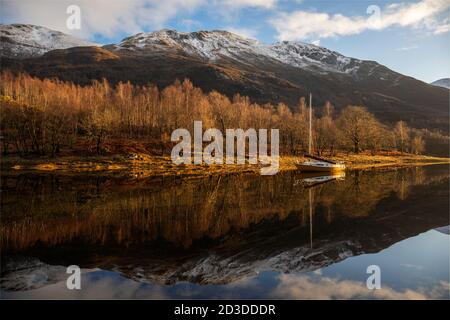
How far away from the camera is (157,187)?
4006 centimetres

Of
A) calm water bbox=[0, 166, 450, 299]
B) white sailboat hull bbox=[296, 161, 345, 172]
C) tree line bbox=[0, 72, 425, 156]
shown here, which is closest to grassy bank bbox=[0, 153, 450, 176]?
tree line bbox=[0, 72, 425, 156]

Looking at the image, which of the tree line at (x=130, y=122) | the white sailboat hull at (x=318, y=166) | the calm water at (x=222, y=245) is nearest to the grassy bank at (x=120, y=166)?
the tree line at (x=130, y=122)

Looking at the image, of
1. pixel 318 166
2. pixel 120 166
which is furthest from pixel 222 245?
pixel 120 166

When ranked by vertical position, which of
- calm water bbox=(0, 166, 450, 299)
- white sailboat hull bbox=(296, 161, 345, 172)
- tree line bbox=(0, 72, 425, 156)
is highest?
tree line bbox=(0, 72, 425, 156)

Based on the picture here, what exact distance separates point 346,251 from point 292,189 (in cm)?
2189

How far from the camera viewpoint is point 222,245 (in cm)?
1808

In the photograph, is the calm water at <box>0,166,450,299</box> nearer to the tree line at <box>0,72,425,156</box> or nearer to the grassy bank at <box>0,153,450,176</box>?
the grassy bank at <box>0,153,450,176</box>

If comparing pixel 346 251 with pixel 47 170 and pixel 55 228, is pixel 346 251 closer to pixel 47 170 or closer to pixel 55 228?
pixel 55 228

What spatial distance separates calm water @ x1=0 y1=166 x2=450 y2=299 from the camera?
13.2 metres

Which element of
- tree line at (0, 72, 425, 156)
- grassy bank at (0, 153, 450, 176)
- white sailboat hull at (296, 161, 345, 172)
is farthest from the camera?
tree line at (0, 72, 425, 156)

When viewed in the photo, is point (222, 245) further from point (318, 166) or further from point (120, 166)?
point (120, 166)

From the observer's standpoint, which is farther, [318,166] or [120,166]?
[120,166]

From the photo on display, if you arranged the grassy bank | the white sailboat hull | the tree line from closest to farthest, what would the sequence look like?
the grassy bank → the white sailboat hull → the tree line
